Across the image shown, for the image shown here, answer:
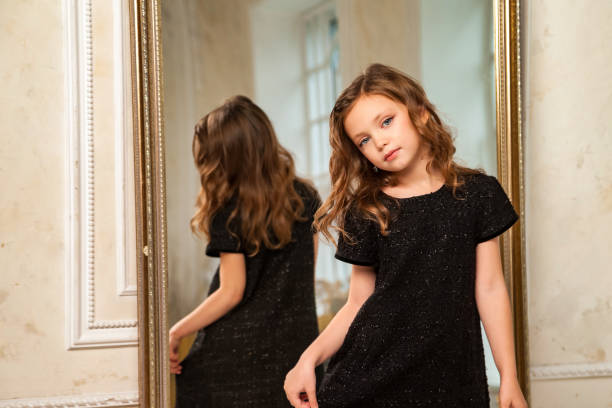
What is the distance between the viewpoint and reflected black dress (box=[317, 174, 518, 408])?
3.65ft

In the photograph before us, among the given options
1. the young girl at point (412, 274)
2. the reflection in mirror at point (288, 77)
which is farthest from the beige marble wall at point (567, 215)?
the young girl at point (412, 274)

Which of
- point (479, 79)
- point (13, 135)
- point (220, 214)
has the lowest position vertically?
point (220, 214)

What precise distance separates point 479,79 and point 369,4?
351 millimetres

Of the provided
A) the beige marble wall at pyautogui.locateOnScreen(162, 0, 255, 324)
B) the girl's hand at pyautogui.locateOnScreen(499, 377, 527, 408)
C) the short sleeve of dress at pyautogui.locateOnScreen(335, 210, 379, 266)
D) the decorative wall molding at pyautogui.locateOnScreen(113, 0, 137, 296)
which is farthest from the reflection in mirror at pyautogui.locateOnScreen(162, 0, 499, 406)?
the girl's hand at pyautogui.locateOnScreen(499, 377, 527, 408)

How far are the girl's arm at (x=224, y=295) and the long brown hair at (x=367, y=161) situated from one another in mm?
265

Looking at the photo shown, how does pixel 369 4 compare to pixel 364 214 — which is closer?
pixel 364 214

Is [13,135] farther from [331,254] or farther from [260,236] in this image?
[331,254]

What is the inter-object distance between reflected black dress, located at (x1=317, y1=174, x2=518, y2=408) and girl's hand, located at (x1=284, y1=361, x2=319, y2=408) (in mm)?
22

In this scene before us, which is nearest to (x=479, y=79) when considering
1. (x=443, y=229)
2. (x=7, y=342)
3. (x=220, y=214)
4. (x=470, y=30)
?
(x=470, y=30)

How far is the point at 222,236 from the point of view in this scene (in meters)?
1.42

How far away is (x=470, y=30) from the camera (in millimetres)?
1495

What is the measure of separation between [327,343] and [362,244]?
225mm

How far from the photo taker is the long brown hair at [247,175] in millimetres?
1430

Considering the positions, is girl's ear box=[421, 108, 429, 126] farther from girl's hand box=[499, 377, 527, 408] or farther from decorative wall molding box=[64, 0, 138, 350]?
decorative wall molding box=[64, 0, 138, 350]
